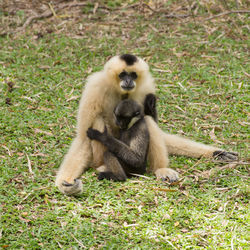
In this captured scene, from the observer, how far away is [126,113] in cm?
461

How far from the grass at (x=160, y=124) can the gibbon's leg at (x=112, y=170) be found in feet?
0.31

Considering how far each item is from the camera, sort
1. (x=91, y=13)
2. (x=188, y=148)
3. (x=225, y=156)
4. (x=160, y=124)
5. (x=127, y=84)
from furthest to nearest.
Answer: (x=91, y=13) → (x=160, y=124) → (x=188, y=148) → (x=225, y=156) → (x=127, y=84)

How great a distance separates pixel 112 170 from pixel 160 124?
1.70m

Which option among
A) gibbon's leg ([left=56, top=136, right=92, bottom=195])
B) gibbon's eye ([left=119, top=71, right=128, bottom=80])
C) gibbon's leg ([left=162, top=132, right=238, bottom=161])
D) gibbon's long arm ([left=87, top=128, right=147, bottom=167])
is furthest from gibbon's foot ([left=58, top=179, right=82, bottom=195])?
gibbon's leg ([left=162, top=132, right=238, bottom=161])

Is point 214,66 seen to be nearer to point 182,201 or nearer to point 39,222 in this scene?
point 182,201

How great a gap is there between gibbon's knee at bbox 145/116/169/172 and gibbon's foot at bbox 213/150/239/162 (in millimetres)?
636

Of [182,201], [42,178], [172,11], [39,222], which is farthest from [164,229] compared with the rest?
[172,11]

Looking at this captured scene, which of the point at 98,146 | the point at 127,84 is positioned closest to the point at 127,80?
the point at 127,84

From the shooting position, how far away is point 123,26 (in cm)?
867

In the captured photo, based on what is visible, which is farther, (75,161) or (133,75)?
(133,75)

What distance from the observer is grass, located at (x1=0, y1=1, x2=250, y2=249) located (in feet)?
12.5

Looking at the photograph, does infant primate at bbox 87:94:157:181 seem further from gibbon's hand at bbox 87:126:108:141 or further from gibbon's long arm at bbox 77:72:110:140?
gibbon's long arm at bbox 77:72:110:140

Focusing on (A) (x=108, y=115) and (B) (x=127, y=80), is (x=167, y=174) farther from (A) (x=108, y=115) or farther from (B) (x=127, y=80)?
(B) (x=127, y=80)

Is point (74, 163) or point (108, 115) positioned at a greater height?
point (108, 115)
